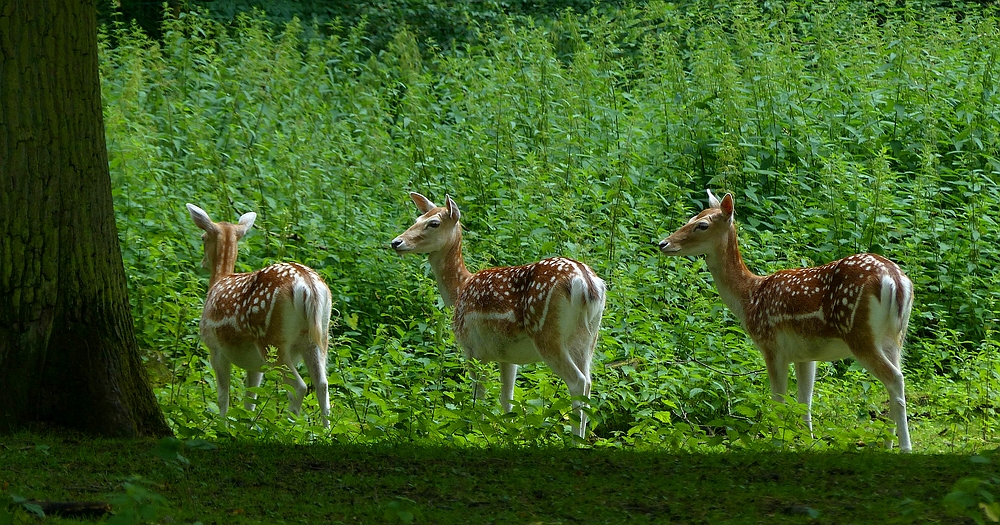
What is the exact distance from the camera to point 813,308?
23.8 feet

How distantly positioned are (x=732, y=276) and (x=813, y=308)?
98 centimetres

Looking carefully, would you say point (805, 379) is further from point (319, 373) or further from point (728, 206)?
point (319, 373)

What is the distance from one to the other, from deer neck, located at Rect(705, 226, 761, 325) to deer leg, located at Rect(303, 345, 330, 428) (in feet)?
9.84

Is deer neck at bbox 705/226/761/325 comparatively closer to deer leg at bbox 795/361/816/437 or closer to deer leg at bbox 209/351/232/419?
deer leg at bbox 795/361/816/437

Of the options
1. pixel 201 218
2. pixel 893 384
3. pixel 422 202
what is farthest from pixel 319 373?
pixel 893 384

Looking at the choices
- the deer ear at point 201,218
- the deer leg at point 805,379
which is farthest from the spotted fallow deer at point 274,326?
the deer leg at point 805,379

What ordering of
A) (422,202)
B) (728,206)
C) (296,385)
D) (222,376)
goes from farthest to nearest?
(422,202), (728,206), (222,376), (296,385)

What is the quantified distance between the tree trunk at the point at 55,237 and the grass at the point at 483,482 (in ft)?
0.80

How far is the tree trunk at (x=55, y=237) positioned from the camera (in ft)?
16.4

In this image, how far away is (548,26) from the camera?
17.5 metres

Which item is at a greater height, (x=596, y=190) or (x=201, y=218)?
(x=201, y=218)

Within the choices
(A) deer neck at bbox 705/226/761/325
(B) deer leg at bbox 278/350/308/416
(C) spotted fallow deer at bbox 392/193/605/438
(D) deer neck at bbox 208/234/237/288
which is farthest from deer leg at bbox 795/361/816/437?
(D) deer neck at bbox 208/234/237/288

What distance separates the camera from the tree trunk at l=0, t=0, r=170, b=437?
4984 millimetres

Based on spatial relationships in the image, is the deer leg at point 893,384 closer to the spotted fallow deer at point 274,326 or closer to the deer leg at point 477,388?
the deer leg at point 477,388
